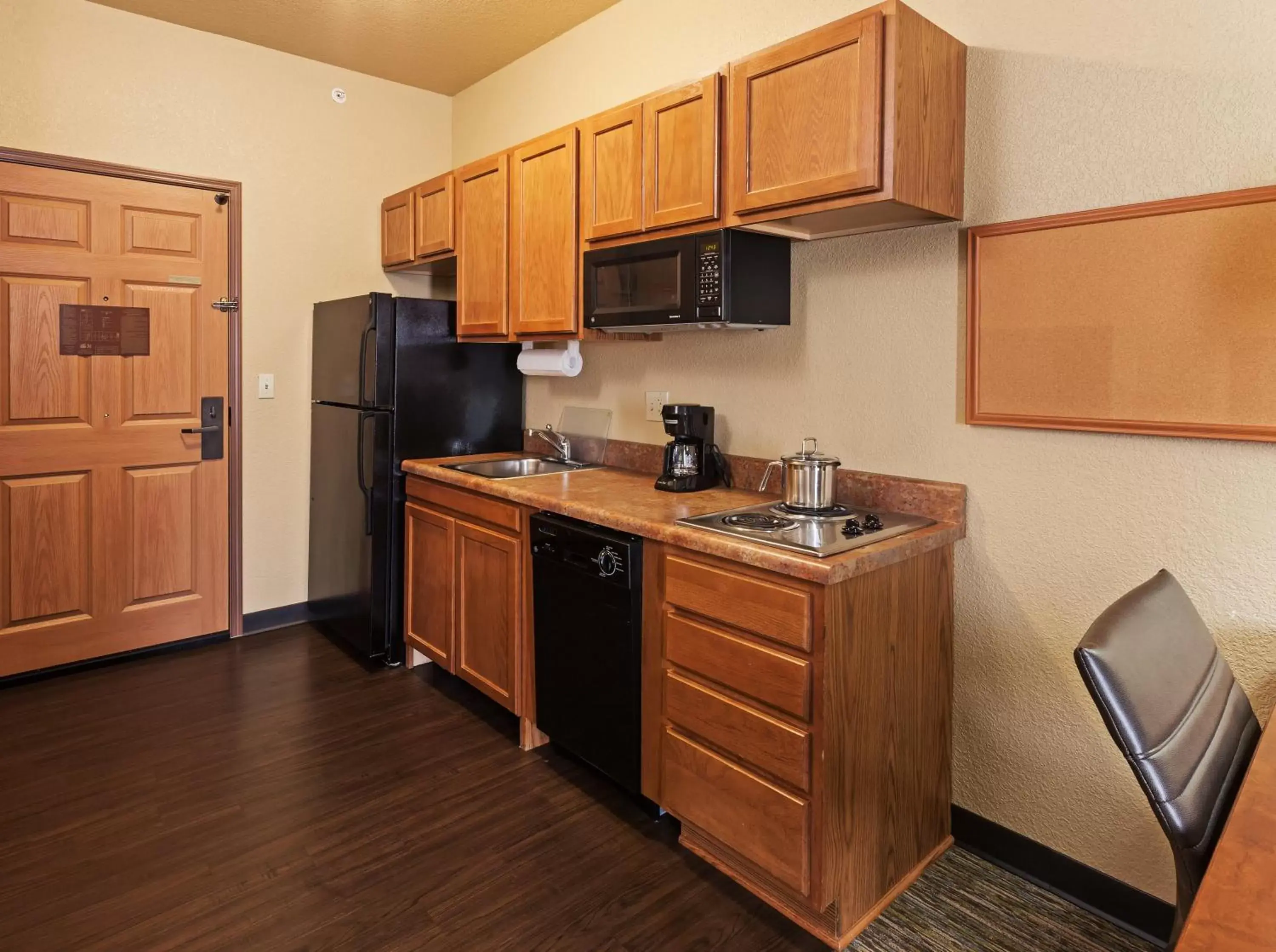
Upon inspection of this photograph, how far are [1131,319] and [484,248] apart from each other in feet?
7.45

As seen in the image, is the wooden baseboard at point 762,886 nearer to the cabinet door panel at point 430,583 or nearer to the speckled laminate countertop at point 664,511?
the speckled laminate countertop at point 664,511

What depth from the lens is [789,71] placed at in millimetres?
1982

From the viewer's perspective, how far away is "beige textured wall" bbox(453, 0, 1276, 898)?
1.66 m

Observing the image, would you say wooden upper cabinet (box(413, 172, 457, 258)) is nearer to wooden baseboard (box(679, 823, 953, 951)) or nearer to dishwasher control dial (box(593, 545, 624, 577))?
dishwasher control dial (box(593, 545, 624, 577))

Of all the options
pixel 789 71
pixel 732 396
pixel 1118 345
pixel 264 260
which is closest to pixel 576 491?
pixel 732 396

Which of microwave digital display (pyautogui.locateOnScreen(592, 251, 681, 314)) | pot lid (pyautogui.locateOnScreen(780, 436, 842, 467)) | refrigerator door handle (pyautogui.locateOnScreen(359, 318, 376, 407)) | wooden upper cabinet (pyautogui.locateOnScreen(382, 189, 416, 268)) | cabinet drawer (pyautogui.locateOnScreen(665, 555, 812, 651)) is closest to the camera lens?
cabinet drawer (pyautogui.locateOnScreen(665, 555, 812, 651))

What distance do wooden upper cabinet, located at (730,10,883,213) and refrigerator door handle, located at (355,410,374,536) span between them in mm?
1893

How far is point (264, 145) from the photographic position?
3600 millimetres

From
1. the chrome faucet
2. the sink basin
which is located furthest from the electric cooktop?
the chrome faucet

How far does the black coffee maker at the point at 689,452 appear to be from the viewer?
2.60 m

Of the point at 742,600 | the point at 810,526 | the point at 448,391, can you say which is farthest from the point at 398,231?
the point at 742,600

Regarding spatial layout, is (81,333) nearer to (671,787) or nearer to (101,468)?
(101,468)

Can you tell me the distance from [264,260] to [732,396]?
7.68 ft

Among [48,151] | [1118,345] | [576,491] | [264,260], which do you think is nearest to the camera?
[1118,345]
